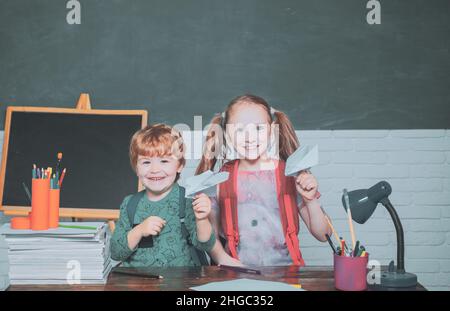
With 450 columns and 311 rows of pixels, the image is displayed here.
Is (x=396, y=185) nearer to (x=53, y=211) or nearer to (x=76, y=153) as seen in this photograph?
(x=76, y=153)

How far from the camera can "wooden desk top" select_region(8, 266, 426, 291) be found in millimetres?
1526

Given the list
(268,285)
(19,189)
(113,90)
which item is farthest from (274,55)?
(268,285)

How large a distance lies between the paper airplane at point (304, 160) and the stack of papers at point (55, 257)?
23.7 inches

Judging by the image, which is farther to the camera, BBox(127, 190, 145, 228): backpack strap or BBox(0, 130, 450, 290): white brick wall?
BBox(0, 130, 450, 290): white brick wall

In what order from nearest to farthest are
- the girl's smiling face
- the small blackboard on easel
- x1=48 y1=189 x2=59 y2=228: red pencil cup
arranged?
x1=48 y1=189 x2=59 y2=228: red pencil cup → the girl's smiling face → the small blackboard on easel

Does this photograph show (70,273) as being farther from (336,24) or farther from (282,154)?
(336,24)

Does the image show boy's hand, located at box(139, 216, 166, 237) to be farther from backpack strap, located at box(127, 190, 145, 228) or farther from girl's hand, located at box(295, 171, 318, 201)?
girl's hand, located at box(295, 171, 318, 201)

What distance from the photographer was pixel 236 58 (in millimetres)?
3156

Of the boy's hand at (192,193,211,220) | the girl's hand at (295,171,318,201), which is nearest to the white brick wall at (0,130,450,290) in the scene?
the girl's hand at (295,171,318,201)

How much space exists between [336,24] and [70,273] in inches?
84.6

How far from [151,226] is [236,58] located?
1.49 metres

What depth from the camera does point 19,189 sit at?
280cm

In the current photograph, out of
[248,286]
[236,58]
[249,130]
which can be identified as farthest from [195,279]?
[236,58]

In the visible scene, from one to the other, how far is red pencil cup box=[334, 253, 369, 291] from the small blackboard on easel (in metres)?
1.46
